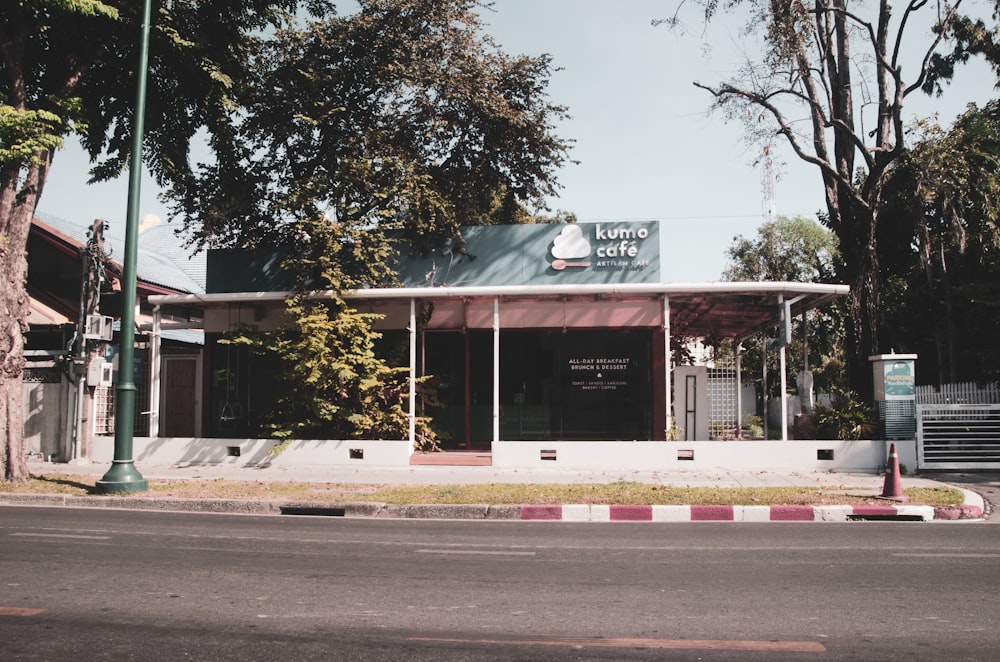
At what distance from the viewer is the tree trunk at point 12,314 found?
1295cm

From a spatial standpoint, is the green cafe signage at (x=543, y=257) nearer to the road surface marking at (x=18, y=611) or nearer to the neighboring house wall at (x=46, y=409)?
the neighboring house wall at (x=46, y=409)

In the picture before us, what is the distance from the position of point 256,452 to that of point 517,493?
6.65m

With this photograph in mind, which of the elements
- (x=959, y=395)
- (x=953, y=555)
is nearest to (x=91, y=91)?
(x=953, y=555)

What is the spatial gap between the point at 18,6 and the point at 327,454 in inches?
374

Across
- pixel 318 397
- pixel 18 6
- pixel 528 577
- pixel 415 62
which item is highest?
pixel 415 62

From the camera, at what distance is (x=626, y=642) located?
4.82 m

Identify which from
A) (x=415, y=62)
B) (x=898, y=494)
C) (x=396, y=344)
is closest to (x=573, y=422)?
(x=396, y=344)

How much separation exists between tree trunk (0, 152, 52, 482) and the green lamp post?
1.82 meters

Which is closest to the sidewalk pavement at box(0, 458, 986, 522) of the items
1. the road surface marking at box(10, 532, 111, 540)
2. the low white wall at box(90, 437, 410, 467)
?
the low white wall at box(90, 437, 410, 467)

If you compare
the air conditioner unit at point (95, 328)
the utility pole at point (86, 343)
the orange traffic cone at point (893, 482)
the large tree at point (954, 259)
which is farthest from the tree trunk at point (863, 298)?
the utility pole at point (86, 343)

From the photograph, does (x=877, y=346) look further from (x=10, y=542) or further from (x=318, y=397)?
(x=10, y=542)

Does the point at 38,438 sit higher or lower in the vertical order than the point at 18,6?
lower

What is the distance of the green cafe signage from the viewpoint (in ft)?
Answer: 55.5

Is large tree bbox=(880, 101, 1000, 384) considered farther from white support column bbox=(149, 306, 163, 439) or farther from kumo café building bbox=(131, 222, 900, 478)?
white support column bbox=(149, 306, 163, 439)
